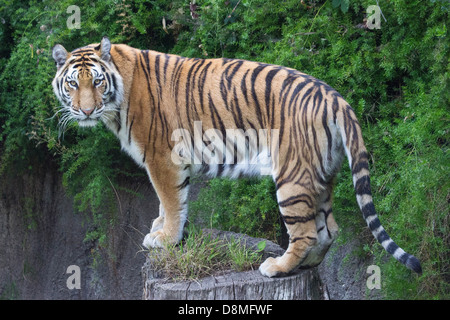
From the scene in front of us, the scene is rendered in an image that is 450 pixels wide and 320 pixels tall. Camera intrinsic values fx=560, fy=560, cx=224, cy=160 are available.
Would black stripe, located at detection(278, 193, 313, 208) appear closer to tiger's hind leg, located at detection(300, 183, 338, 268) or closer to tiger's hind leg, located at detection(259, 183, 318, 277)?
tiger's hind leg, located at detection(259, 183, 318, 277)

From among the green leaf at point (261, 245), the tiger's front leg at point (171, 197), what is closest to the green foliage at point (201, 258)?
the green leaf at point (261, 245)

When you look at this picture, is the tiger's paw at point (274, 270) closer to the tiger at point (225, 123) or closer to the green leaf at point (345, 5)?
the tiger at point (225, 123)

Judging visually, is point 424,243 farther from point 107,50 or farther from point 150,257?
point 107,50

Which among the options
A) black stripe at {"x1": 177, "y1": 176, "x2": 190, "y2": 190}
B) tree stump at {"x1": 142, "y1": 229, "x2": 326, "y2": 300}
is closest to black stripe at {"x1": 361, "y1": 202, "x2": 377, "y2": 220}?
tree stump at {"x1": 142, "y1": 229, "x2": 326, "y2": 300}

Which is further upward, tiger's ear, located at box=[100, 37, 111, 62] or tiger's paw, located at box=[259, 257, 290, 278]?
tiger's ear, located at box=[100, 37, 111, 62]

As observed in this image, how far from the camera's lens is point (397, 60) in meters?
5.31

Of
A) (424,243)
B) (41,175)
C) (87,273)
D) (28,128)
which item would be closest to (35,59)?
(28,128)

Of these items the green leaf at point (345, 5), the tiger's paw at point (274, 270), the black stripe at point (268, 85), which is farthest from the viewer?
the green leaf at point (345, 5)

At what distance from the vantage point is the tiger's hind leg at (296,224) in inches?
151

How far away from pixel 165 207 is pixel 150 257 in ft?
1.37

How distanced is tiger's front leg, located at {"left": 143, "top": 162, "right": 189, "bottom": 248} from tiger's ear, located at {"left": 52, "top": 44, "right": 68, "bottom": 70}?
1.12 meters

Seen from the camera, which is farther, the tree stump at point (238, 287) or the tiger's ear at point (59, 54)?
the tiger's ear at point (59, 54)

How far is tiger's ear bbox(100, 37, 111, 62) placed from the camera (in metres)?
4.51

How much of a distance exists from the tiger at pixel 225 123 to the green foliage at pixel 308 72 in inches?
38.8
